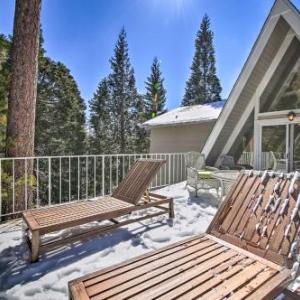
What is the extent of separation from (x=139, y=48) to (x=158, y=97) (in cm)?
648

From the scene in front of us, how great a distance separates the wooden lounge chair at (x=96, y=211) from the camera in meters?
2.94

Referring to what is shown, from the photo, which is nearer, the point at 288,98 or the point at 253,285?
the point at 253,285

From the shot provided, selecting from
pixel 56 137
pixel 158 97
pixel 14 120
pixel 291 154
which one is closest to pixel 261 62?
pixel 291 154

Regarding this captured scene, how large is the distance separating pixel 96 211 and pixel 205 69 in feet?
84.2

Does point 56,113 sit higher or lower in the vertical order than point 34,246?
higher

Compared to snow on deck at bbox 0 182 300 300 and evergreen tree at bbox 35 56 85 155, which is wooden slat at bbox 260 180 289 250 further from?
evergreen tree at bbox 35 56 85 155

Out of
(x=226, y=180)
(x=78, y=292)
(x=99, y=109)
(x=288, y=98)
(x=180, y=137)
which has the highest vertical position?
(x=99, y=109)

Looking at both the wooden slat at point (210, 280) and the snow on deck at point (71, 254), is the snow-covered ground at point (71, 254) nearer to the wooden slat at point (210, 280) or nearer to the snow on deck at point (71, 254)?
the snow on deck at point (71, 254)

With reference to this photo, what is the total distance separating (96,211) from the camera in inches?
139

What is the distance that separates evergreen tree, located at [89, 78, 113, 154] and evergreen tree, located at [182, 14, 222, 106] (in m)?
10.1

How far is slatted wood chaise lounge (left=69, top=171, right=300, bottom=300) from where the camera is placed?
1.67 meters

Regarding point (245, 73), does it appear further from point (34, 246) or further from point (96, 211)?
point (34, 246)

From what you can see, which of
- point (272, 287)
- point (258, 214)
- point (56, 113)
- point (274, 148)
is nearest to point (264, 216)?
point (258, 214)

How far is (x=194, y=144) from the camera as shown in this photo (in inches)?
435
